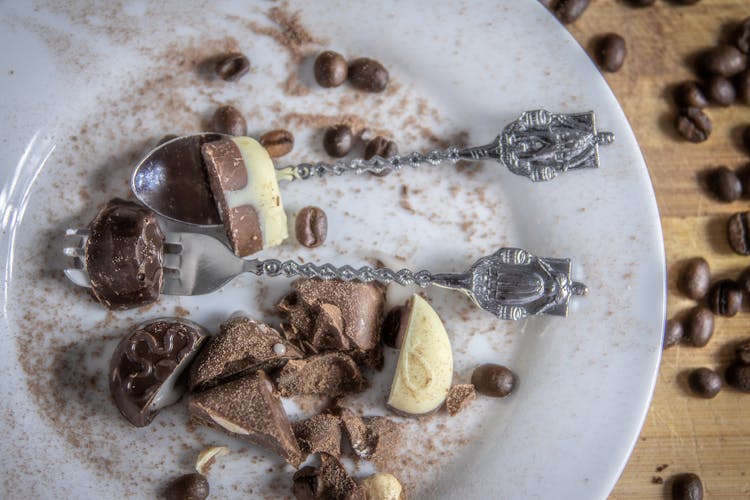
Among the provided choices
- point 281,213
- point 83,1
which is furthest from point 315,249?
point 83,1

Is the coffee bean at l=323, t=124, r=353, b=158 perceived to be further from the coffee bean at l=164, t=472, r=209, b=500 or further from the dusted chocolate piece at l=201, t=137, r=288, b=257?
the coffee bean at l=164, t=472, r=209, b=500

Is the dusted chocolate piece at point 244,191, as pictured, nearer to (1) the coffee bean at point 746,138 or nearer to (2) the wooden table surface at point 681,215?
(2) the wooden table surface at point 681,215

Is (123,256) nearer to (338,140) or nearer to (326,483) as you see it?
(338,140)

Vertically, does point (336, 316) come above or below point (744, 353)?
above

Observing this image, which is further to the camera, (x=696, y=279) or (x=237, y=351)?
(x=696, y=279)

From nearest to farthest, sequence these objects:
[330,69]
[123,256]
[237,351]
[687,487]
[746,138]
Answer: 1. [123,256]
2. [237,351]
3. [330,69]
4. [687,487]
5. [746,138]

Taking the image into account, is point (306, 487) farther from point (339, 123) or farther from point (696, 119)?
point (696, 119)

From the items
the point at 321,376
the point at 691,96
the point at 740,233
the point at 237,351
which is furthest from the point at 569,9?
the point at 237,351

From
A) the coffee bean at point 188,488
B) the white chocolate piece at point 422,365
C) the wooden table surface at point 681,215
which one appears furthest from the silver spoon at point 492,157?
the coffee bean at point 188,488

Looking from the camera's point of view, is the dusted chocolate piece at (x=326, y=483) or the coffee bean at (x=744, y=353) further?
the coffee bean at (x=744, y=353)
